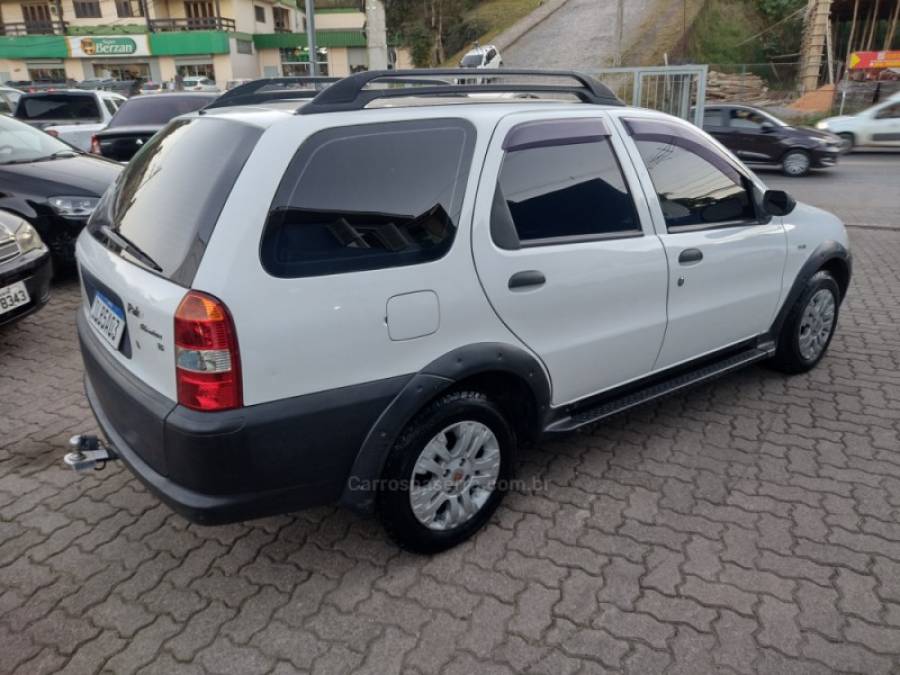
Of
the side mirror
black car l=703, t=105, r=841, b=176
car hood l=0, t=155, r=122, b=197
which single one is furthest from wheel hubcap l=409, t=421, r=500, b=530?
black car l=703, t=105, r=841, b=176

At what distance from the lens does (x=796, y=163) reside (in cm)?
1386

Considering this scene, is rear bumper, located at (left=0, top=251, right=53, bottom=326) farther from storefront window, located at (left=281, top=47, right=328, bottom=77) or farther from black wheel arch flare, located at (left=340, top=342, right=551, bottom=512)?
storefront window, located at (left=281, top=47, right=328, bottom=77)

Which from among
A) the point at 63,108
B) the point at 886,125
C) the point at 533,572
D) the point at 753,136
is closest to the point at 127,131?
the point at 63,108

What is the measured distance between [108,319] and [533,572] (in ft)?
6.18

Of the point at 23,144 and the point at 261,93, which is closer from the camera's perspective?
the point at 261,93

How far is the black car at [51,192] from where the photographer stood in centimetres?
571

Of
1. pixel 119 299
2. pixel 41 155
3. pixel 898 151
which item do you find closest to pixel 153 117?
pixel 41 155

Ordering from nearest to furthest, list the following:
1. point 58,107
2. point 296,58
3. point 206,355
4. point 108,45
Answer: point 206,355 → point 58,107 → point 108,45 → point 296,58

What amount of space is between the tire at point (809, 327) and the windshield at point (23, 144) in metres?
6.51

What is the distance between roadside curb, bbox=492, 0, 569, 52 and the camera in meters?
29.5

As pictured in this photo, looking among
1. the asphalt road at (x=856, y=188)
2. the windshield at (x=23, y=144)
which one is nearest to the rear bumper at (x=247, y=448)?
the windshield at (x=23, y=144)

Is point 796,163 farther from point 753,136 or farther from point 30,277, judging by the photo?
point 30,277

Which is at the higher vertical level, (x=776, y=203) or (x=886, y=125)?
(x=776, y=203)

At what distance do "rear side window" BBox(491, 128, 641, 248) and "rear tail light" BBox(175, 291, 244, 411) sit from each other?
1073 mm
